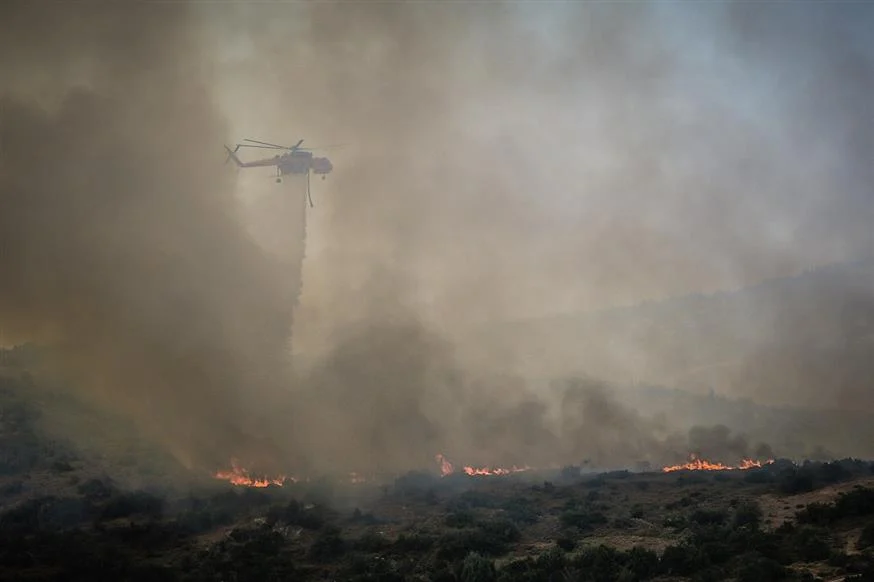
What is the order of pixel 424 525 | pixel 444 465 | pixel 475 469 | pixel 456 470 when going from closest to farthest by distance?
pixel 424 525 < pixel 475 469 < pixel 456 470 < pixel 444 465

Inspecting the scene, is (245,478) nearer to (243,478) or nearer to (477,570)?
(243,478)

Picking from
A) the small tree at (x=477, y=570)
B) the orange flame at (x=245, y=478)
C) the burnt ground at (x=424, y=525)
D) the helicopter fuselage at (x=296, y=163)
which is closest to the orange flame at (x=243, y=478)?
the orange flame at (x=245, y=478)

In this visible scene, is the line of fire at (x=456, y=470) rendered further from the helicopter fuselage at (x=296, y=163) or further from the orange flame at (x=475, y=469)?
the helicopter fuselage at (x=296, y=163)

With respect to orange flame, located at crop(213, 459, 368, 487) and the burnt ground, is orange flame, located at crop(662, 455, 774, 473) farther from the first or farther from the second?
orange flame, located at crop(213, 459, 368, 487)

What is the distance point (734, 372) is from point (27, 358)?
86.4 meters

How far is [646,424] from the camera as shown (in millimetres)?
74188

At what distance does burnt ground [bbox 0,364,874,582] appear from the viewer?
83.6 ft

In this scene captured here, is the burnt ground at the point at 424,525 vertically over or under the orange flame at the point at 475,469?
under

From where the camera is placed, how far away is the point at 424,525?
117ft

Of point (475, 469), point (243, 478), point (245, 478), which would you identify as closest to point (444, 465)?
point (475, 469)

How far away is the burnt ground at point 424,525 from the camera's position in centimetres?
2547

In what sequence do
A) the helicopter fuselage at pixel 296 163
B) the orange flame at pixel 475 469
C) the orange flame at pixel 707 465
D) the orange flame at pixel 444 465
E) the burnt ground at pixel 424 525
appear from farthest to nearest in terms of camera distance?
the helicopter fuselage at pixel 296 163, the orange flame at pixel 444 465, the orange flame at pixel 475 469, the orange flame at pixel 707 465, the burnt ground at pixel 424 525

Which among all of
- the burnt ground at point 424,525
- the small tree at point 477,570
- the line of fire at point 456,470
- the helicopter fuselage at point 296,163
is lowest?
the small tree at point 477,570

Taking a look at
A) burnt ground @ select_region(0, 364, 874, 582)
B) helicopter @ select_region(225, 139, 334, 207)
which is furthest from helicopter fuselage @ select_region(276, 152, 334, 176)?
burnt ground @ select_region(0, 364, 874, 582)
